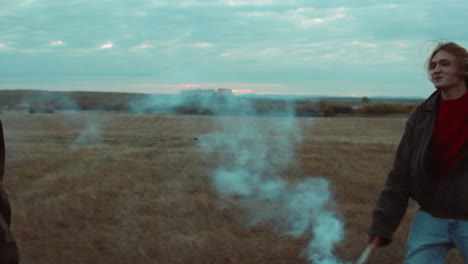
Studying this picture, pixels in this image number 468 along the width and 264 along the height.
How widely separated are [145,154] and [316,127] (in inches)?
544

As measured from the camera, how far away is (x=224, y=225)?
5062 millimetres

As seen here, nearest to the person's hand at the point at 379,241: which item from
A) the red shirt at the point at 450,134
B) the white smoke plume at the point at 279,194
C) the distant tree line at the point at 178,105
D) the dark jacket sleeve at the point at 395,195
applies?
the dark jacket sleeve at the point at 395,195

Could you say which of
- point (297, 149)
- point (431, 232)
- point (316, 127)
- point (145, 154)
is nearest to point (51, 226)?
point (431, 232)

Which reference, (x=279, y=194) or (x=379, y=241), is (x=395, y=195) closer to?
(x=379, y=241)

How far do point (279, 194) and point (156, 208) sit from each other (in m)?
2.13

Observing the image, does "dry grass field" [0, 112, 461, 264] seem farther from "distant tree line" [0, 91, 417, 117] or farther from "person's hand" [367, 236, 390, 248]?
"distant tree line" [0, 91, 417, 117]

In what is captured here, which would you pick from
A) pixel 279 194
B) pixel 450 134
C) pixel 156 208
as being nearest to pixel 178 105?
pixel 279 194

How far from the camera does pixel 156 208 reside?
5.83 meters

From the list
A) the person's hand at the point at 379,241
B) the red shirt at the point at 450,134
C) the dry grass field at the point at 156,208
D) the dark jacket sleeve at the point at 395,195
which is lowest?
the dry grass field at the point at 156,208

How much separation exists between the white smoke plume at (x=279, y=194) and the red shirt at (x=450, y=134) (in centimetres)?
207

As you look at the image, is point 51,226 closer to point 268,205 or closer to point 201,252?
point 201,252

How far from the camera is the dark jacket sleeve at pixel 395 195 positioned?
2.31m

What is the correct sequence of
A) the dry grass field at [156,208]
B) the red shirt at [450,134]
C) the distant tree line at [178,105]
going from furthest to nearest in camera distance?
the distant tree line at [178,105] < the dry grass field at [156,208] < the red shirt at [450,134]

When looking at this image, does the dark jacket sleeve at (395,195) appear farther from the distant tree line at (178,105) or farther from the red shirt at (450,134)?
the distant tree line at (178,105)
